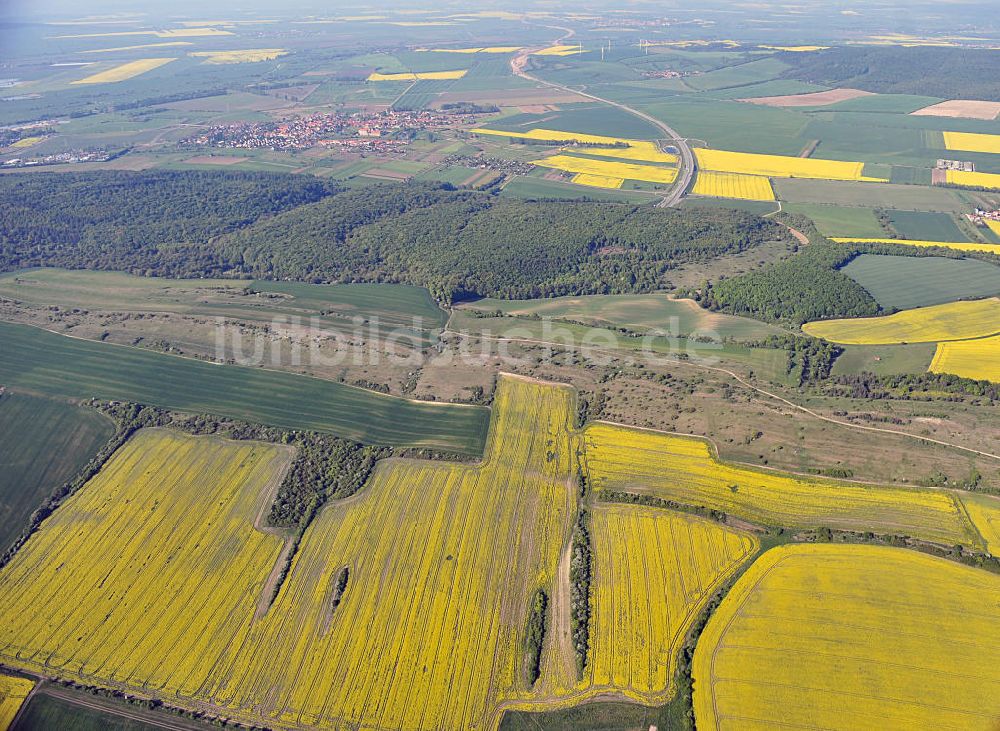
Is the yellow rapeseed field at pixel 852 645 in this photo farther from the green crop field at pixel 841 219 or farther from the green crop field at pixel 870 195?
the green crop field at pixel 870 195

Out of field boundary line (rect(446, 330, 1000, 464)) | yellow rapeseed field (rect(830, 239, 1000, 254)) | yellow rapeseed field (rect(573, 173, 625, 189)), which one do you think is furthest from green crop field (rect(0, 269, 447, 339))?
yellow rapeseed field (rect(830, 239, 1000, 254))

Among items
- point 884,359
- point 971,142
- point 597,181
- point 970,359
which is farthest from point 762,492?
point 971,142

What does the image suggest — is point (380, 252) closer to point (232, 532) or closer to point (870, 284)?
point (232, 532)

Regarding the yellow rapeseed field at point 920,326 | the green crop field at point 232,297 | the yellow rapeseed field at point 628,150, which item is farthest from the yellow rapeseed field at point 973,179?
the green crop field at point 232,297

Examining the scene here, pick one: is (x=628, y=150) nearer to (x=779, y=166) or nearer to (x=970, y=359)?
(x=779, y=166)

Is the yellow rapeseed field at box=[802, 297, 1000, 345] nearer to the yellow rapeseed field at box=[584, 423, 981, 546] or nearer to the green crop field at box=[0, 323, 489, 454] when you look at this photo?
the yellow rapeseed field at box=[584, 423, 981, 546]

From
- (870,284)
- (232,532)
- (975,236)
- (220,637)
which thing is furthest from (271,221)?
(975,236)
